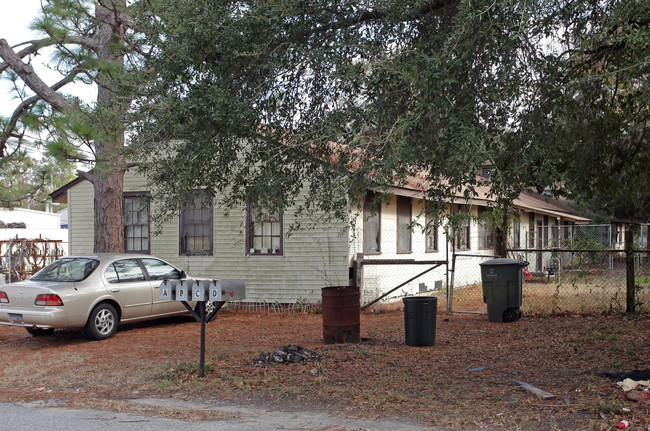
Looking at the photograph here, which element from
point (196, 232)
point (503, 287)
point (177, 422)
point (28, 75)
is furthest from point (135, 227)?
point (177, 422)

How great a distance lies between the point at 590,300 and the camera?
51.2 ft

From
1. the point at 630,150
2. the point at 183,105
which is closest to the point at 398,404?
the point at 183,105

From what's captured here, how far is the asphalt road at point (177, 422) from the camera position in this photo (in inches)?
235

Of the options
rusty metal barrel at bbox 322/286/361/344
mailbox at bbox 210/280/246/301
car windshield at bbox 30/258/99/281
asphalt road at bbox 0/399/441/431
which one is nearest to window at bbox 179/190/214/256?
car windshield at bbox 30/258/99/281

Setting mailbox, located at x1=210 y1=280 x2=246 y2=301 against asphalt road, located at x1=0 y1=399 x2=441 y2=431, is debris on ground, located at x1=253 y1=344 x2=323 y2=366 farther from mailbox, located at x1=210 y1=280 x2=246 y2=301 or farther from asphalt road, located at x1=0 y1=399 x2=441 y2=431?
asphalt road, located at x1=0 y1=399 x2=441 y2=431

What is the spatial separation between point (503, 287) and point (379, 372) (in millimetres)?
5483

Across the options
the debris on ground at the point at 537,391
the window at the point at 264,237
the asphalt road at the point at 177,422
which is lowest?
the asphalt road at the point at 177,422

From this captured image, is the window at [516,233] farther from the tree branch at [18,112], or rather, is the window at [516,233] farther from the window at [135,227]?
the tree branch at [18,112]

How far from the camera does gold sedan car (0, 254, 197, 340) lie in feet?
35.0

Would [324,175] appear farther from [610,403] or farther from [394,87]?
[610,403]

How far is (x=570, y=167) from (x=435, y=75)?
12.7 ft

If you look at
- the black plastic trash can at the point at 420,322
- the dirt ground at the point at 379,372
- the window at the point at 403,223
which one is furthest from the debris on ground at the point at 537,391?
the window at the point at 403,223

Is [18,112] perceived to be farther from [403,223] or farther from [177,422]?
A: [177,422]

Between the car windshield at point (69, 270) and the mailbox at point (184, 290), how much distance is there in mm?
4130
